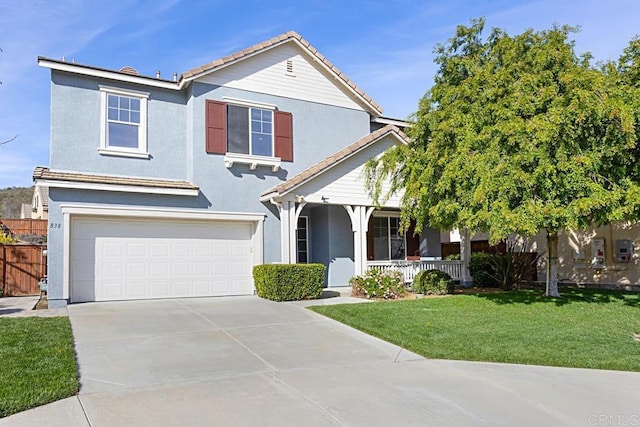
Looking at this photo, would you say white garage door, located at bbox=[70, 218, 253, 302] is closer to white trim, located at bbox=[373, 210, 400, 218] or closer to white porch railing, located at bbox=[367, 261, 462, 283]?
white porch railing, located at bbox=[367, 261, 462, 283]

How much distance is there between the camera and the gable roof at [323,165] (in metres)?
14.2

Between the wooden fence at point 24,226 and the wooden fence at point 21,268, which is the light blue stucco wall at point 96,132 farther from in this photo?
the wooden fence at point 24,226

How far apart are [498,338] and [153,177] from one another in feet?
33.1

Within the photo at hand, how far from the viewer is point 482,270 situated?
1672 centimetres

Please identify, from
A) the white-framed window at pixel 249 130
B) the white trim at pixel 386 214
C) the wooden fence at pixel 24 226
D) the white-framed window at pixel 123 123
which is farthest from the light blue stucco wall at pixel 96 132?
the wooden fence at pixel 24 226

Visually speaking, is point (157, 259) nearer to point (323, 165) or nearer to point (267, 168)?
point (267, 168)

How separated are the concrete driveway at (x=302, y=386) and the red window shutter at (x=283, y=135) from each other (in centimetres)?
733

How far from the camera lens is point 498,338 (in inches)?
341

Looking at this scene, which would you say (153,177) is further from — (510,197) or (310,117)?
(510,197)

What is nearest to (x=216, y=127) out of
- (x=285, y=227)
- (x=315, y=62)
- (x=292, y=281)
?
(x=285, y=227)

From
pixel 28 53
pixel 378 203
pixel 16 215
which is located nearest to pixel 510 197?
pixel 378 203

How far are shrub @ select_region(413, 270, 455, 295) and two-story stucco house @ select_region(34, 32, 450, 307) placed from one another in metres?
1.81

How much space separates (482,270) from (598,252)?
3829 mm

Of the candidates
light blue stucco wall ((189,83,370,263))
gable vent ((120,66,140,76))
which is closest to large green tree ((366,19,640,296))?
light blue stucco wall ((189,83,370,263))
